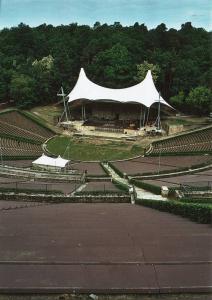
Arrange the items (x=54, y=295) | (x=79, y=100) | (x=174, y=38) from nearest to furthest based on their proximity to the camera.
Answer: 1. (x=54, y=295)
2. (x=79, y=100)
3. (x=174, y=38)

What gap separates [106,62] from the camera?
67000 mm

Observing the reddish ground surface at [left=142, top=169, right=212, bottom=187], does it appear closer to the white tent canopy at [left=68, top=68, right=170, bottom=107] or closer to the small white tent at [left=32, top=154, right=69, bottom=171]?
the small white tent at [left=32, top=154, right=69, bottom=171]

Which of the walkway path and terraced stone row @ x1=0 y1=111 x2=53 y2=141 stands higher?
terraced stone row @ x1=0 y1=111 x2=53 y2=141

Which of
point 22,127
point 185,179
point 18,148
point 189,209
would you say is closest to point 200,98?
point 22,127

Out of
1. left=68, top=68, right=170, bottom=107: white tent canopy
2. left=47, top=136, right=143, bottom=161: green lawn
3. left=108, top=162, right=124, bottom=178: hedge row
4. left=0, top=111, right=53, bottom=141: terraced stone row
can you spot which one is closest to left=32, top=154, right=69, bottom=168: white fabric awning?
left=108, top=162, right=124, bottom=178: hedge row

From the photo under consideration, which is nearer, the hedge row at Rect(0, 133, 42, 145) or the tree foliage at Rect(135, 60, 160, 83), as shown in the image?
the hedge row at Rect(0, 133, 42, 145)

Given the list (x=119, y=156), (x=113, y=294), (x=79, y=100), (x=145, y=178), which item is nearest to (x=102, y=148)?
(x=119, y=156)

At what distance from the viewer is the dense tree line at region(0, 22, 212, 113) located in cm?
6169

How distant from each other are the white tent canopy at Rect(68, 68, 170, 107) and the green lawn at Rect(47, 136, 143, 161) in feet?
21.3

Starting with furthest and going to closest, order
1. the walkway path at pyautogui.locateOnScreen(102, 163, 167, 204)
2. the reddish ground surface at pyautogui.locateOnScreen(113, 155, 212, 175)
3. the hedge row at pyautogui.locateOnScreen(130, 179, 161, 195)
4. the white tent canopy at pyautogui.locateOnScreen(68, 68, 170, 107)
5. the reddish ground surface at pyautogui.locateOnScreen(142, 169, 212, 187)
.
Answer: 1. the white tent canopy at pyautogui.locateOnScreen(68, 68, 170, 107)
2. the reddish ground surface at pyautogui.locateOnScreen(113, 155, 212, 175)
3. the reddish ground surface at pyautogui.locateOnScreen(142, 169, 212, 187)
4. the hedge row at pyautogui.locateOnScreen(130, 179, 161, 195)
5. the walkway path at pyautogui.locateOnScreen(102, 163, 167, 204)

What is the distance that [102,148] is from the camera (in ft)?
168

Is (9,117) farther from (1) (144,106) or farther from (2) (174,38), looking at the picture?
(2) (174,38)

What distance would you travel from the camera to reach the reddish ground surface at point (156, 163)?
41.3 meters

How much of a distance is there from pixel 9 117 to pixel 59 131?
20.1ft
